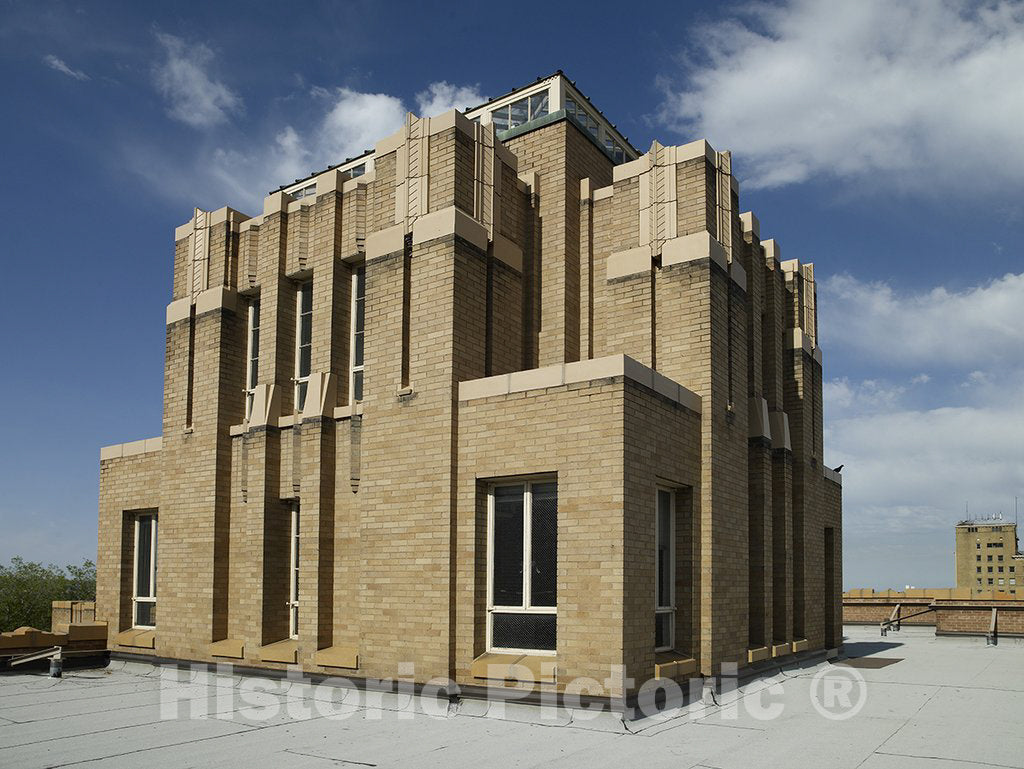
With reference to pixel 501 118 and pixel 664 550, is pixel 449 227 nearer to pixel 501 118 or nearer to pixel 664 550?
pixel 664 550

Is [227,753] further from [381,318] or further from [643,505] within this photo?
[381,318]

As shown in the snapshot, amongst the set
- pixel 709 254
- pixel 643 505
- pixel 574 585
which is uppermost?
pixel 709 254

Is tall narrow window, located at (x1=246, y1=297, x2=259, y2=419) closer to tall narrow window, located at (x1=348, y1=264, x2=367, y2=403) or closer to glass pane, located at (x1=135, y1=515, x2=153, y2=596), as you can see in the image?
tall narrow window, located at (x1=348, y1=264, x2=367, y2=403)

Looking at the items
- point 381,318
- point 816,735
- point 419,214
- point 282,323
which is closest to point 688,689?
point 816,735

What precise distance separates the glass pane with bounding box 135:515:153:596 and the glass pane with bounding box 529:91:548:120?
38.9 feet

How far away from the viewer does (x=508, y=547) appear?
42.9ft

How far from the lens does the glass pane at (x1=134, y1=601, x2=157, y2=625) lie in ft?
61.5

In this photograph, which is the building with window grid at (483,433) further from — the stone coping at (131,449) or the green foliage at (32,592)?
the green foliage at (32,592)

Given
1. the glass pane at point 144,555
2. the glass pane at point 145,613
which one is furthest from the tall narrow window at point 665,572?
the glass pane at point 144,555

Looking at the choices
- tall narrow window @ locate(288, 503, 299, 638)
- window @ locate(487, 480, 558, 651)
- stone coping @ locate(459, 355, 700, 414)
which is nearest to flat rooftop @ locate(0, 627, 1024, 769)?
window @ locate(487, 480, 558, 651)

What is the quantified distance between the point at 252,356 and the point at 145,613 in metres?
5.95

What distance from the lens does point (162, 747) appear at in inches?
412

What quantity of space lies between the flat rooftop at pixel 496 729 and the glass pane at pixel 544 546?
154cm

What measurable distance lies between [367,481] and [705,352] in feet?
18.8
